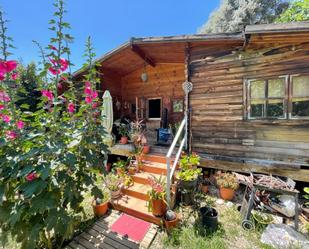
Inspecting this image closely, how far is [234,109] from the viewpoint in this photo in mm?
5246

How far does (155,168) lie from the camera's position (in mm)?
5273

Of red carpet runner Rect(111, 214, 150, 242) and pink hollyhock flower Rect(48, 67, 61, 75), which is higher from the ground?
pink hollyhock flower Rect(48, 67, 61, 75)

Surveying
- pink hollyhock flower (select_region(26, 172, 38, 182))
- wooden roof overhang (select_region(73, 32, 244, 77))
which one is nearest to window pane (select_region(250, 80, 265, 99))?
wooden roof overhang (select_region(73, 32, 244, 77))

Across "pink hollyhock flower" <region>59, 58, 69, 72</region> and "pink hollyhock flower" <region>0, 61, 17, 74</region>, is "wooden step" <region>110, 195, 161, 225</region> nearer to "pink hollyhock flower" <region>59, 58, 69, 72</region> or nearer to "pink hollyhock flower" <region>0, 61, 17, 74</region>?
"pink hollyhock flower" <region>59, 58, 69, 72</region>

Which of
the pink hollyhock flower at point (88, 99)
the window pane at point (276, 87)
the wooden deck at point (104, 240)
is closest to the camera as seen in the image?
the pink hollyhock flower at point (88, 99)

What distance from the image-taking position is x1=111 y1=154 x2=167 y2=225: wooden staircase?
13.2ft

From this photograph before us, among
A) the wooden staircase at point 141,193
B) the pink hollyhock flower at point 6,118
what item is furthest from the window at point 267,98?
the pink hollyhock flower at point 6,118

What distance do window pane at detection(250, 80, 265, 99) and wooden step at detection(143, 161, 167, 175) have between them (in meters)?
3.20

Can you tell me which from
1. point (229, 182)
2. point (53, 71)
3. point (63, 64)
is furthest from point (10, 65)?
point (229, 182)

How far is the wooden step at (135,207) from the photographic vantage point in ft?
12.8

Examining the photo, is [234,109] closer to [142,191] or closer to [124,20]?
[142,191]

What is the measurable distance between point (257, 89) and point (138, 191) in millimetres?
4209

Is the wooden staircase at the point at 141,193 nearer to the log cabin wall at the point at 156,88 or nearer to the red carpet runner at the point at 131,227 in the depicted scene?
the red carpet runner at the point at 131,227

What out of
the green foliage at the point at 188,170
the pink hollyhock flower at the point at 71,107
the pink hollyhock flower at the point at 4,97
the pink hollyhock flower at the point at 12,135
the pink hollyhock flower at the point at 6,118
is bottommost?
the green foliage at the point at 188,170
